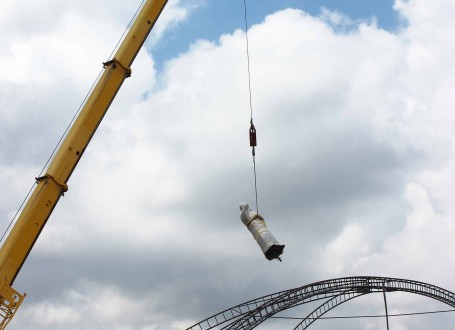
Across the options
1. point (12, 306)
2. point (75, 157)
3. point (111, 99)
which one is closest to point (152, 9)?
point (111, 99)

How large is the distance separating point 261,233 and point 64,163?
7984mm

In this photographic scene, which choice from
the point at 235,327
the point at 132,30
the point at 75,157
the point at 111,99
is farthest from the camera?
the point at 235,327

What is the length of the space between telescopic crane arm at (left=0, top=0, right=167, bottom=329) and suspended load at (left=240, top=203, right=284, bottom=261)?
7.03 metres

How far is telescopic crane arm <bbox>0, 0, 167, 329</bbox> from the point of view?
22.3 m

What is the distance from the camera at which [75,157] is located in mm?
24500

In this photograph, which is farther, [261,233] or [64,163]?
[261,233]

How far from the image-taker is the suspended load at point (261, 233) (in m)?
25.9

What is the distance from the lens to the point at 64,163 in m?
24.2

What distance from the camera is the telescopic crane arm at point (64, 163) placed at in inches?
879

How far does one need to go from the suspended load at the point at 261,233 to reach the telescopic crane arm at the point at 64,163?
277 inches

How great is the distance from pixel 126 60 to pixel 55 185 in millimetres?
6178

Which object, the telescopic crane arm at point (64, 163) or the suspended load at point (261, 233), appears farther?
the suspended load at point (261, 233)

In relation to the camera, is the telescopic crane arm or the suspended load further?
the suspended load

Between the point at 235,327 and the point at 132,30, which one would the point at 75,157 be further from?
the point at 235,327
